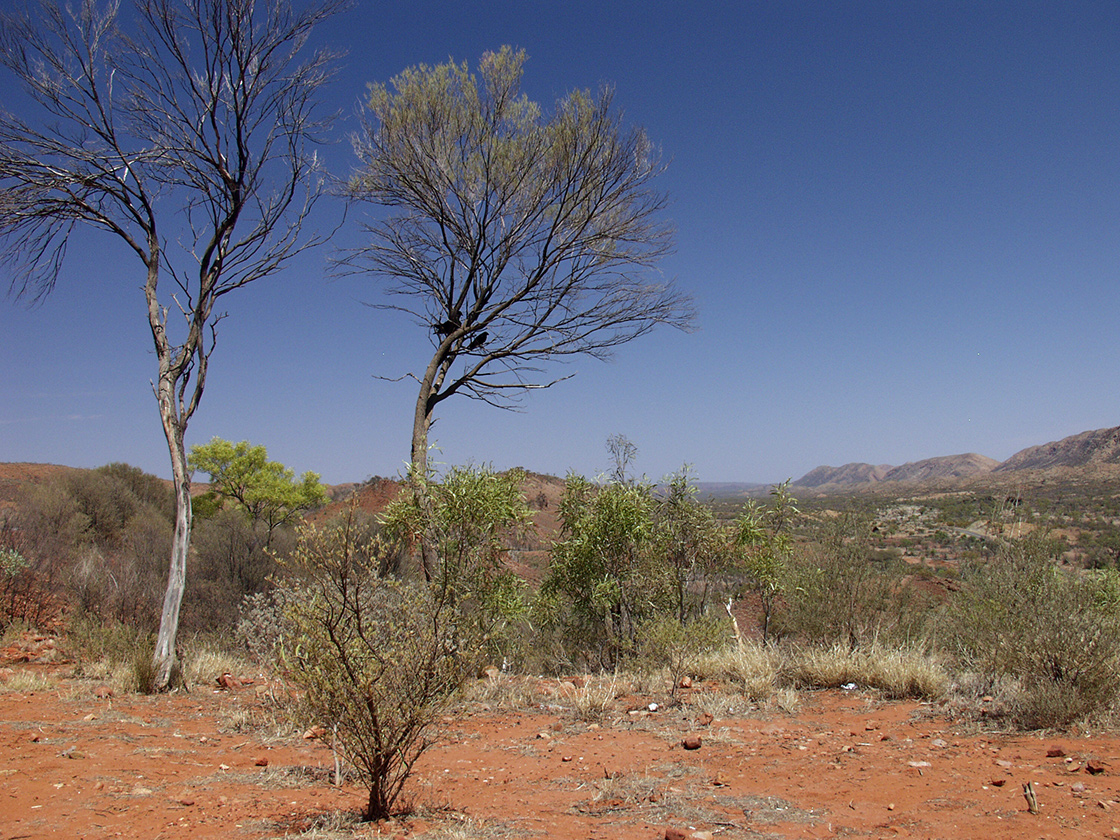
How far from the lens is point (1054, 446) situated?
88812mm

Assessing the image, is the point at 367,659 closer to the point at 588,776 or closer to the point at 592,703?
the point at 588,776

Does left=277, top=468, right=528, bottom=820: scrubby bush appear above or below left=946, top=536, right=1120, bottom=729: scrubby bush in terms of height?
above

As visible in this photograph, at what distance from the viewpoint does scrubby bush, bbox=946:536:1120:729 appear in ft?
18.2

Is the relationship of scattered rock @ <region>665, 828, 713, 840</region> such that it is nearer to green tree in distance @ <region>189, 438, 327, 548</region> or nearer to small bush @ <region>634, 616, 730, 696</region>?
small bush @ <region>634, 616, 730, 696</region>

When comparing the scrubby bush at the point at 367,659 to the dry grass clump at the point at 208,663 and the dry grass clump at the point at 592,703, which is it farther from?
the dry grass clump at the point at 208,663

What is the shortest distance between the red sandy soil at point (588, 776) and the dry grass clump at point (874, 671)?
1.03 feet

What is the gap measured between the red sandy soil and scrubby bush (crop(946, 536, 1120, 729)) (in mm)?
454

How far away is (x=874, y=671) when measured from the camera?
7.54m

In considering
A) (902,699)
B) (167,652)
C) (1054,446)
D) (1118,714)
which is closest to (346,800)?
(167,652)

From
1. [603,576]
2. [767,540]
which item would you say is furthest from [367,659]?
[767,540]

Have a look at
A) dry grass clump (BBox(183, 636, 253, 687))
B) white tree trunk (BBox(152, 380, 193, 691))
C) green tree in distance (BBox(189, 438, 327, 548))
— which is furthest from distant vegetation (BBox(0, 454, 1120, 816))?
green tree in distance (BBox(189, 438, 327, 548))

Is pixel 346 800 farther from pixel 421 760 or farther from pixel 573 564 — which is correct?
pixel 573 564

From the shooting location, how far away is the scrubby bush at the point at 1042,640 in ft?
18.2

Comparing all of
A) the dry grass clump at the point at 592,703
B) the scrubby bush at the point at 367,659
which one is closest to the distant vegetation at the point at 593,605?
the scrubby bush at the point at 367,659
